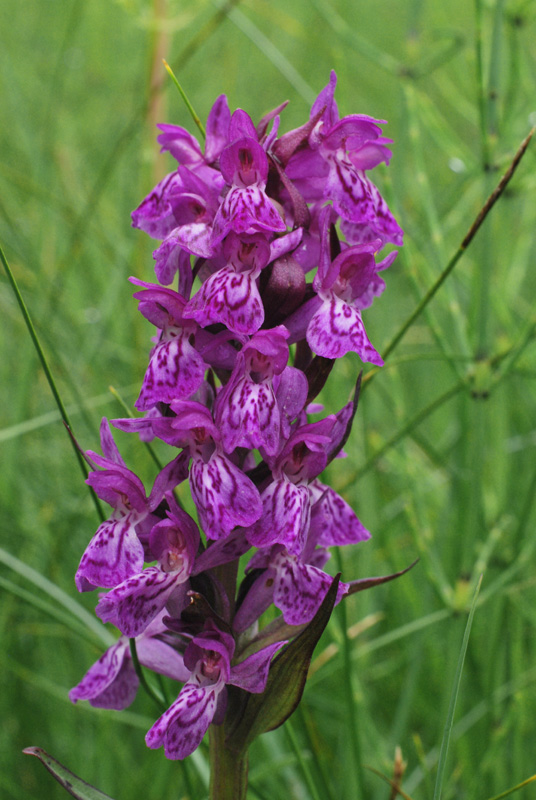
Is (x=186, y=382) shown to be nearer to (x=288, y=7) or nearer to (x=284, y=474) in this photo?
(x=284, y=474)

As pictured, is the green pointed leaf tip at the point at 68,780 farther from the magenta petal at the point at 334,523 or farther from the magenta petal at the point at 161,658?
the magenta petal at the point at 334,523

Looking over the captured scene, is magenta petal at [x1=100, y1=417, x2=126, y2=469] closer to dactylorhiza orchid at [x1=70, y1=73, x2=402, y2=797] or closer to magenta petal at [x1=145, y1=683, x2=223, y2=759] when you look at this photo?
dactylorhiza orchid at [x1=70, y1=73, x2=402, y2=797]

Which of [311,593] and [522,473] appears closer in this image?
[311,593]

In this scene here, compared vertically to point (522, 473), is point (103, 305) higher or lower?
higher

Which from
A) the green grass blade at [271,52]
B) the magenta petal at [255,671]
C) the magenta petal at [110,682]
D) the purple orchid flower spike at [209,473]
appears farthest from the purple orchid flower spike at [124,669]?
the green grass blade at [271,52]

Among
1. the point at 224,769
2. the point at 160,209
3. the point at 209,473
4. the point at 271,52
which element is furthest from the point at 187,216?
the point at 271,52

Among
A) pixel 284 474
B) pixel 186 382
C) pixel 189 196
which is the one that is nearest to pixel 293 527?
pixel 284 474
